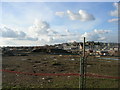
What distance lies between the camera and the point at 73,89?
17.3 feet

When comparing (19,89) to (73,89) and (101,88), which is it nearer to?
(73,89)

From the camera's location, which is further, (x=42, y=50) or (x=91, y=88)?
(x=42, y=50)

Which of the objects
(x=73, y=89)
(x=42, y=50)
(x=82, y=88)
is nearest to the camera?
(x=82, y=88)

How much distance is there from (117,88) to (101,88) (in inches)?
30.3

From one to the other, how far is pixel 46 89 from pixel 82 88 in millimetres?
1727

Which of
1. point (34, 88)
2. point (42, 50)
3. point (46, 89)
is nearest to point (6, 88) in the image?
point (34, 88)

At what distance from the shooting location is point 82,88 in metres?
4.80

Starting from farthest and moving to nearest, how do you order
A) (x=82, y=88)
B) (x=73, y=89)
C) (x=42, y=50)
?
(x=42, y=50), (x=73, y=89), (x=82, y=88)

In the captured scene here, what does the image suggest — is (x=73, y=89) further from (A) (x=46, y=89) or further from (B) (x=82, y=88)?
(A) (x=46, y=89)

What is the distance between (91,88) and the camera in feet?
17.6

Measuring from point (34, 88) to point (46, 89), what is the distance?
1.94 feet

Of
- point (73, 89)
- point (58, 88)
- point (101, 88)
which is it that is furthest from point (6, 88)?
point (101, 88)

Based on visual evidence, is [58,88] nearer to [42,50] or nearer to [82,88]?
[82,88]

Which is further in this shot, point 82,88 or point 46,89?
point 46,89
